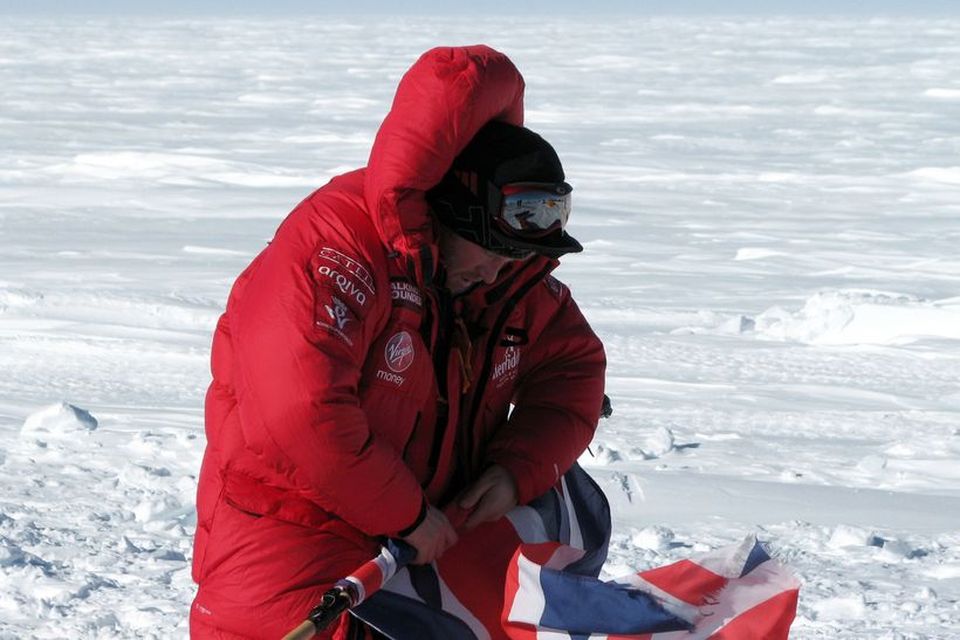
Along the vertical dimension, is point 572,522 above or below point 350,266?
below

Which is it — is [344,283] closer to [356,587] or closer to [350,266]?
[350,266]

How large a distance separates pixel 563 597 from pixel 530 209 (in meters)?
0.56

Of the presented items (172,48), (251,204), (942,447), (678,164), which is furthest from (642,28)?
(942,447)

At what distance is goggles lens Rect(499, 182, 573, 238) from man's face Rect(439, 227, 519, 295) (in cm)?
7

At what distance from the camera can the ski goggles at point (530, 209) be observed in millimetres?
1936

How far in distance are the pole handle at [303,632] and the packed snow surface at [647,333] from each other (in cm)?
71

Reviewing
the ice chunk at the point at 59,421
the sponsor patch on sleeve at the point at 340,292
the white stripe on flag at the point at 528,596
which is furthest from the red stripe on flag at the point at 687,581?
the ice chunk at the point at 59,421

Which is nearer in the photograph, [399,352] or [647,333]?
[399,352]

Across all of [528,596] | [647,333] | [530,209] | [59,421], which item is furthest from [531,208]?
[647,333]

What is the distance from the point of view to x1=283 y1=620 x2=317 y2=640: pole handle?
1.78 m

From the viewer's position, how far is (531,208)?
1948mm

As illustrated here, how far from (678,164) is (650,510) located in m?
13.5

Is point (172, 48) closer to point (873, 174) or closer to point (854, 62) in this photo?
point (854, 62)

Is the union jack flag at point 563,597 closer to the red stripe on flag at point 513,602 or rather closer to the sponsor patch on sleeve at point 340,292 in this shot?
the red stripe on flag at point 513,602
